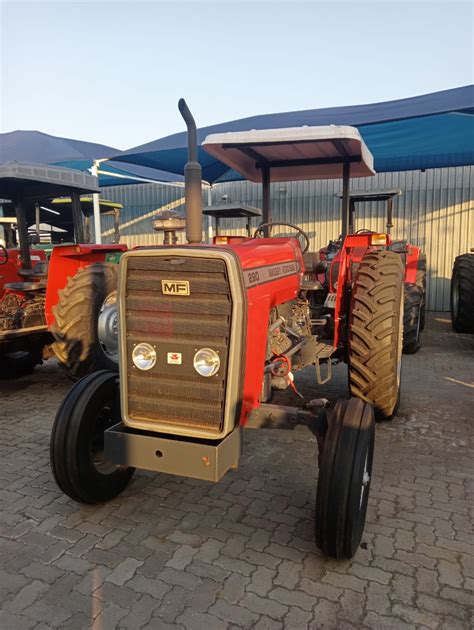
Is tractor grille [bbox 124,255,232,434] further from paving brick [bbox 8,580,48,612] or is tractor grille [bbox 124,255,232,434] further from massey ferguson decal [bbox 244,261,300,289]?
paving brick [bbox 8,580,48,612]

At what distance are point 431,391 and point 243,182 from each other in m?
9.32

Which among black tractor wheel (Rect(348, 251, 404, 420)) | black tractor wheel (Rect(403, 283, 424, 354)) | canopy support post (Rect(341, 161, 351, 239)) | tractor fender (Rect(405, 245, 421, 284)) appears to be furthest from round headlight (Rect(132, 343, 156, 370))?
tractor fender (Rect(405, 245, 421, 284))

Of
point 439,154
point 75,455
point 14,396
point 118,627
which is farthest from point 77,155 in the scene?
point 118,627

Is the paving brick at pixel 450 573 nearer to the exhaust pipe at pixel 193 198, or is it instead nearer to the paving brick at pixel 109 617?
the paving brick at pixel 109 617

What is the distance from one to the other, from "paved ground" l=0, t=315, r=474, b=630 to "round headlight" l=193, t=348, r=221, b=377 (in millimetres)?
921

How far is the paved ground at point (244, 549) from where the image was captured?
82.7 inches

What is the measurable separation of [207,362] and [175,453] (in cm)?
43

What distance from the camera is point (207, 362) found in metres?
2.37

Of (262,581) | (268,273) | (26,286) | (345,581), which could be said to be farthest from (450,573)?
(26,286)

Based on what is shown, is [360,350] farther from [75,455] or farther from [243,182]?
[243,182]

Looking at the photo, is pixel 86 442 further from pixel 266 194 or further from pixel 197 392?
pixel 266 194

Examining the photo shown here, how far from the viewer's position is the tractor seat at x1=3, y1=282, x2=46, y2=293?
5238 mm

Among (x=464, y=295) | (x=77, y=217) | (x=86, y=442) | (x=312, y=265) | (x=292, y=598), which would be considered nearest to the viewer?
(x=292, y=598)

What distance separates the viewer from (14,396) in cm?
523
